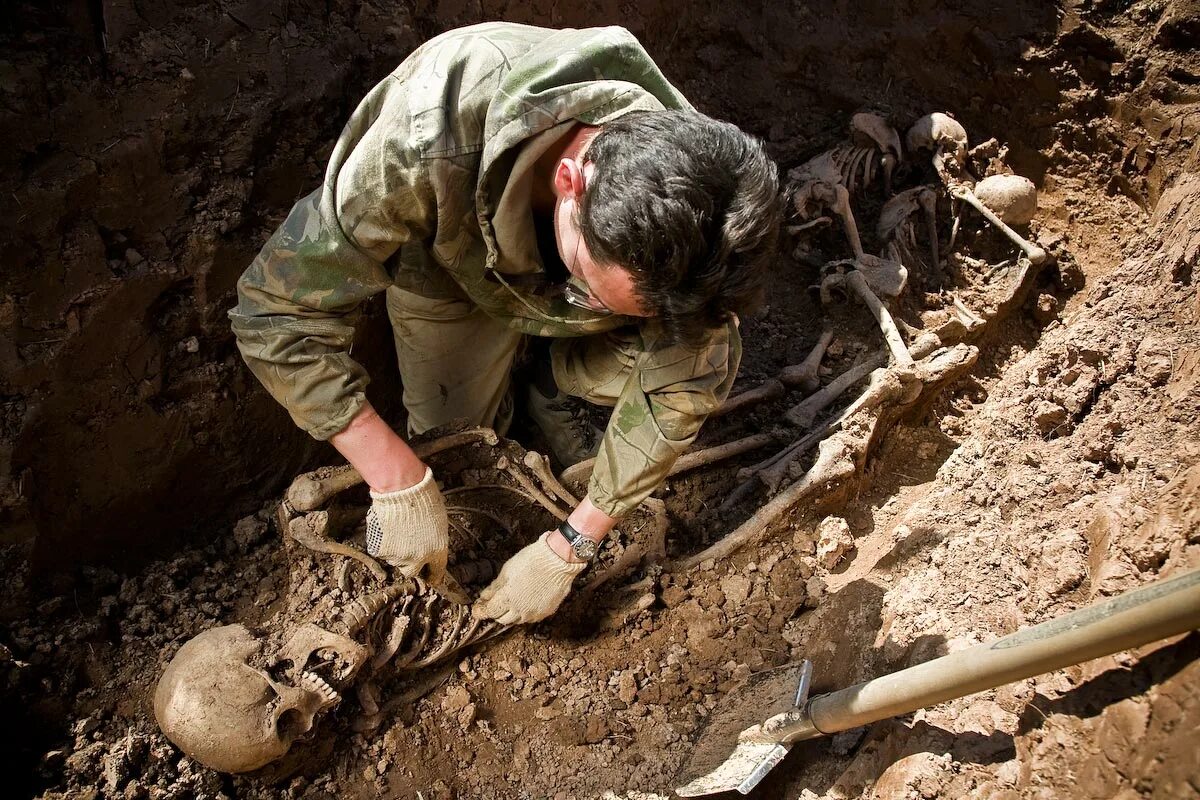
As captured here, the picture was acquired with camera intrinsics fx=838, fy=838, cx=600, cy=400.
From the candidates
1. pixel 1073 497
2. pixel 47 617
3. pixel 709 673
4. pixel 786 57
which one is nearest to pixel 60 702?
pixel 47 617

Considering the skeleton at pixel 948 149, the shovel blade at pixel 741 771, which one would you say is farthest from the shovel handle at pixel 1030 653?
the skeleton at pixel 948 149

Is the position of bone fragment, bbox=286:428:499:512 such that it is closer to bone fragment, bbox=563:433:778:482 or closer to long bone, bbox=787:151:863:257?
bone fragment, bbox=563:433:778:482

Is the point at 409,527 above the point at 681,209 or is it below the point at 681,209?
below

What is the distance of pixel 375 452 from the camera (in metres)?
2.50

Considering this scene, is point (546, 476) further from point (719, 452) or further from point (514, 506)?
point (719, 452)

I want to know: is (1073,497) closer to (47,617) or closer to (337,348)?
(337,348)

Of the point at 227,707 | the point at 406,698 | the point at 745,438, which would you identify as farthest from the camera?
the point at 745,438

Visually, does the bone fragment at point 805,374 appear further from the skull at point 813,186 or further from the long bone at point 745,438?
the skull at point 813,186

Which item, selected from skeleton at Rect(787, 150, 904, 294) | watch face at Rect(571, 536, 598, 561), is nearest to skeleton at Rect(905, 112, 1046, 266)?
skeleton at Rect(787, 150, 904, 294)

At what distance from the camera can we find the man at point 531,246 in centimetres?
193

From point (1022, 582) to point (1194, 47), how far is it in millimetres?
3380

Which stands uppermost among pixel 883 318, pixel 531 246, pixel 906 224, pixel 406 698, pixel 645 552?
A: pixel 531 246

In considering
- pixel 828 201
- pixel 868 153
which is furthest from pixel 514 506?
pixel 868 153

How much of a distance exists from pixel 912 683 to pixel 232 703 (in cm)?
171
